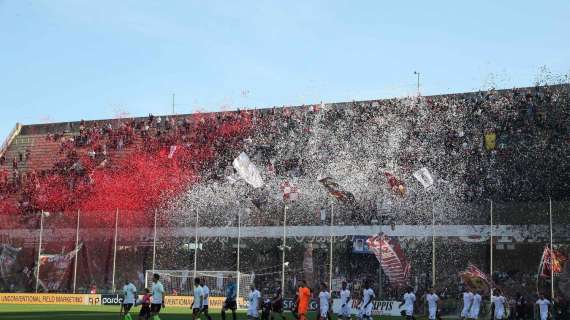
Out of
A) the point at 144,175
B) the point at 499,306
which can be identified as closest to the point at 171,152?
the point at 144,175

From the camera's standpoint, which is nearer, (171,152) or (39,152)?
(171,152)

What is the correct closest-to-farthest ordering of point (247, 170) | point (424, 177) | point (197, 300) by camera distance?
point (197, 300) < point (424, 177) < point (247, 170)

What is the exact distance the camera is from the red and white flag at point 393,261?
41.2 meters

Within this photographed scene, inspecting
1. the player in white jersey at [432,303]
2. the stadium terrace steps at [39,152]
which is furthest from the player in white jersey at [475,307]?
the stadium terrace steps at [39,152]

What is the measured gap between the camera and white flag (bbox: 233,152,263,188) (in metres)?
54.0

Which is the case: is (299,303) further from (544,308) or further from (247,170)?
(247,170)

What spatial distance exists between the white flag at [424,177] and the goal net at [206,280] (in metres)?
12.4

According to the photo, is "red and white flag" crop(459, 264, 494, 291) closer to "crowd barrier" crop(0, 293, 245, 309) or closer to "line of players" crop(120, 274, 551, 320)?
"line of players" crop(120, 274, 551, 320)

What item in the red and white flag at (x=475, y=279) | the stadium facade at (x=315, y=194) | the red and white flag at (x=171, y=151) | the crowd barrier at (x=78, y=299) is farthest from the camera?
the red and white flag at (x=171, y=151)

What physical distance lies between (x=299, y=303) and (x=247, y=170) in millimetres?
27234

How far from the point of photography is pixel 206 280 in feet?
154

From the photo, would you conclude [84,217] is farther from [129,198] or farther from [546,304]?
[546,304]

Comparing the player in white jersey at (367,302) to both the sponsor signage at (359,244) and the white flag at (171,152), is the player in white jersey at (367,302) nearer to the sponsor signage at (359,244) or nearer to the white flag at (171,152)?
the sponsor signage at (359,244)

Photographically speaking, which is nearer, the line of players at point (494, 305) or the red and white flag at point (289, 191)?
the line of players at point (494, 305)
